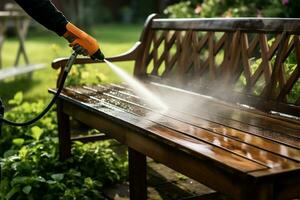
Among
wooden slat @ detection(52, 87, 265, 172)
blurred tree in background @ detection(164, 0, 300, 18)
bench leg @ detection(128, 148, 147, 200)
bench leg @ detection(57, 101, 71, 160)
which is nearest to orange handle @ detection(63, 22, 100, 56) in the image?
wooden slat @ detection(52, 87, 265, 172)

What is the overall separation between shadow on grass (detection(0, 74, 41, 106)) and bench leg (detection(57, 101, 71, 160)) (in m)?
3.26

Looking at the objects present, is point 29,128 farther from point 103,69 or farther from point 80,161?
point 103,69

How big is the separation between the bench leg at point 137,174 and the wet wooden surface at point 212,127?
0.75ft

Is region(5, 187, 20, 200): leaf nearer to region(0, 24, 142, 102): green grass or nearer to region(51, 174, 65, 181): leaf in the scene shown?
region(51, 174, 65, 181): leaf

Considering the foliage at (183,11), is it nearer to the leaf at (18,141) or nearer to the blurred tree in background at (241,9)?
the blurred tree in background at (241,9)

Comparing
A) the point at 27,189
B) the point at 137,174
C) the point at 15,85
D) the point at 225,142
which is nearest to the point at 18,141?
the point at 27,189

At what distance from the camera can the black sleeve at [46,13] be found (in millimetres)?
2629

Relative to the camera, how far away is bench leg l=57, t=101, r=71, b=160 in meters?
4.17

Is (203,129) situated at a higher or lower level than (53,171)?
higher

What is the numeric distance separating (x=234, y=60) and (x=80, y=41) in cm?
131

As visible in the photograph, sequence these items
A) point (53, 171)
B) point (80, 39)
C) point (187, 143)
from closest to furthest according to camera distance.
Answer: point (187, 143), point (80, 39), point (53, 171)

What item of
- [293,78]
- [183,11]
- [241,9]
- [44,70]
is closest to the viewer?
[293,78]

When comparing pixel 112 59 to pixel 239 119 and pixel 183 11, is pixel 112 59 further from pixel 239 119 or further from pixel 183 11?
pixel 183 11

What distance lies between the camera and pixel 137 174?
3.03 m
